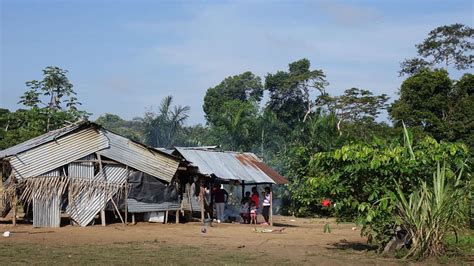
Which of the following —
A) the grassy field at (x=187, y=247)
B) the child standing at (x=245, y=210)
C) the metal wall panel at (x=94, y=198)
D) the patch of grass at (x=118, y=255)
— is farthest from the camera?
the child standing at (x=245, y=210)

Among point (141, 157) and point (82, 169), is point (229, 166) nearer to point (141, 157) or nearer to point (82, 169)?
point (141, 157)

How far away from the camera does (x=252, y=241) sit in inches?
603

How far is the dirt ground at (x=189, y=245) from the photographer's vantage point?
11641 mm

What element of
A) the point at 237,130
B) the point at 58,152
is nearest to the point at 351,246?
the point at 58,152

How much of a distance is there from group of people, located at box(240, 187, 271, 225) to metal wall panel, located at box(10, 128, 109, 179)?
227 inches

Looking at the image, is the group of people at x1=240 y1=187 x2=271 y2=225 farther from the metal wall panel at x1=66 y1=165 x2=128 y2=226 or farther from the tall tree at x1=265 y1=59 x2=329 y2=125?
the tall tree at x1=265 y1=59 x2=329 y2=125

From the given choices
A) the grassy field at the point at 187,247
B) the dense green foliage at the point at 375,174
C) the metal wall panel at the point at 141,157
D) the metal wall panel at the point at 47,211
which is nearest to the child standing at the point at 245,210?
the metal wall panel at the point at 141,157

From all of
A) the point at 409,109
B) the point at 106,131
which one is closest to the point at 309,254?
the point at 106,131

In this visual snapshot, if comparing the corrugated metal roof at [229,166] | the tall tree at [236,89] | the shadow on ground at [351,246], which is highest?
the tall tree at [236,89]

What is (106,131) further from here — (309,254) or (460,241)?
(460,241)

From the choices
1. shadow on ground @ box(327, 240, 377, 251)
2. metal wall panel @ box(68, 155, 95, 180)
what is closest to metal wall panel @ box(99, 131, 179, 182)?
metal wall panel @ box(68, 155, 95, 180)

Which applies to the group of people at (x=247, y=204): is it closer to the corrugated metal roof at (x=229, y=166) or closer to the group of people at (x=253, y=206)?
the group of people at (x=253, y=206)

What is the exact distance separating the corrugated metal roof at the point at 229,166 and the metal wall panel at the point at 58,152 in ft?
10.7

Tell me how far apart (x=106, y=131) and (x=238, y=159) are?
5.61 m
